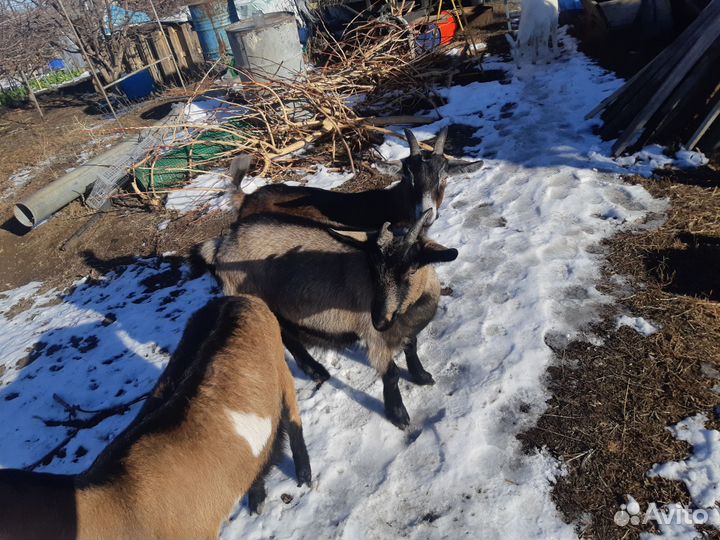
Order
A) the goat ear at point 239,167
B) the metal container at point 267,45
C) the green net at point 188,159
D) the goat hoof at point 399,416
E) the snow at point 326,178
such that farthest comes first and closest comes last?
1. the metal container at point 267,45
2. the green net at point 188,159
3. the snow at point 326,178
4. the goat ear at point 239,167
5. the goat hoof at point 399,416

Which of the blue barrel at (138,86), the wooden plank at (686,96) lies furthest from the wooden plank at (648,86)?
the blue barrel at (138,86)

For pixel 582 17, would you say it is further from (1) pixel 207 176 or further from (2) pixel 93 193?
(2) pixel 93 193

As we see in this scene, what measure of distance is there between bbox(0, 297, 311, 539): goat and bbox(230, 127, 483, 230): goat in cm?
133

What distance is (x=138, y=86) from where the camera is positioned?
13188 millimetres

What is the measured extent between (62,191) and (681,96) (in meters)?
8.70

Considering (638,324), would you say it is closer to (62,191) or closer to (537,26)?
(537,26)

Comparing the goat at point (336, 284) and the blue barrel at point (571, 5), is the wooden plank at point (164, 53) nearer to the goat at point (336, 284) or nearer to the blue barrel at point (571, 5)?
the blue barrel at point (571, 5)

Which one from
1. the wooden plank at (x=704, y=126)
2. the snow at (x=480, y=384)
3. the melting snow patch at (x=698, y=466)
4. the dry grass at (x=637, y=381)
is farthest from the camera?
the wooden plank at (x=704, y=126)

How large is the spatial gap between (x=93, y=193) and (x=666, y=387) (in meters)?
7.86

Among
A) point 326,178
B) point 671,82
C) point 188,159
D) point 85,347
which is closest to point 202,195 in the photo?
point 188,159

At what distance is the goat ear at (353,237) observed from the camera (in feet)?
9.66

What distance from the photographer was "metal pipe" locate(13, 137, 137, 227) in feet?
23.0

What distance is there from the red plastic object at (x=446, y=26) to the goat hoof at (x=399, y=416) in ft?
28.7

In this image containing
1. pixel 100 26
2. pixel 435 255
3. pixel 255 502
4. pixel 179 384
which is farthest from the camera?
pixel 100 26
